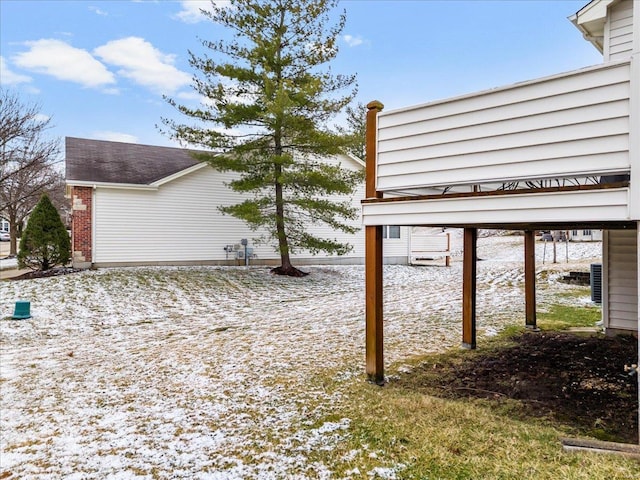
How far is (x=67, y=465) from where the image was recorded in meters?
2.96

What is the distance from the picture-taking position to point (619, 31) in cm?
517

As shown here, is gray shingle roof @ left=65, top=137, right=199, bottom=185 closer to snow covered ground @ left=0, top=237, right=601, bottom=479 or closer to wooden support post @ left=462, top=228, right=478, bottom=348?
snow covered ground @ left=0, top=237, right=601, bottom=479

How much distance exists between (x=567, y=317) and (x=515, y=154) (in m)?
5.27

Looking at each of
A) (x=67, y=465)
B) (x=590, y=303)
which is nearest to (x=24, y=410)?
(x=67, y=465)

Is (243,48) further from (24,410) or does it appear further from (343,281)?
(24,410)

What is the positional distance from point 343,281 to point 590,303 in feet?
23.5

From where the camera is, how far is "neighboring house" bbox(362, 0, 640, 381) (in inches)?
107

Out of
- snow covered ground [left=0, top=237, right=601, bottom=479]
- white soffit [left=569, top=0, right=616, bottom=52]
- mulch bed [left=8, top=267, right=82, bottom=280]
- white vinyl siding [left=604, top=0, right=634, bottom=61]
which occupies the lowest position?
snow covered ground [left=0, top=237, right=601, bottom=479]

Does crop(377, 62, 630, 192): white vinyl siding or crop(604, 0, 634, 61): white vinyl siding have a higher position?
crop(604, 0, 634, 61): white vinyl siding

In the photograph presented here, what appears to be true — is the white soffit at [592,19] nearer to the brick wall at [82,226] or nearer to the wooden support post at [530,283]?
the wooden support post at [530,283]

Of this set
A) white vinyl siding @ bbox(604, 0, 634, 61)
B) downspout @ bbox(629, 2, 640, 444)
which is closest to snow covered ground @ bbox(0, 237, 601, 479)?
downspout @ bbox(629, 2, 640, 444)

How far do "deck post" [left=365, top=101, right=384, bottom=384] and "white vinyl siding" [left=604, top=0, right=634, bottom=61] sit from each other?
3423 millimetres

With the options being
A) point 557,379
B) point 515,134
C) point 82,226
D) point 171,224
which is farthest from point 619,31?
point 82,226

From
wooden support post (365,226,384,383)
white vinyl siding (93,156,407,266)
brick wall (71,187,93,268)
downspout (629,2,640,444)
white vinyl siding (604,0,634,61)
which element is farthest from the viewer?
white vinyl siding (93,156,407,266)
